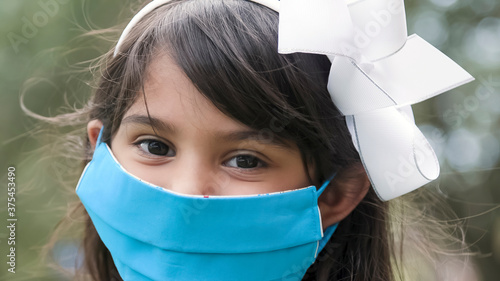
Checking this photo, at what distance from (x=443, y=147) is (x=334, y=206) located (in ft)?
10.6

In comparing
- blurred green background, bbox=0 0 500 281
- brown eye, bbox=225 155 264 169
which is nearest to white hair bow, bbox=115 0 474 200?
brown eye, bbox=225 155 264 169

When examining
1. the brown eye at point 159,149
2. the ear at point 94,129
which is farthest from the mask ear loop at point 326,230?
the ear at point 94,129

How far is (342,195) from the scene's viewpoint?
5.57ft

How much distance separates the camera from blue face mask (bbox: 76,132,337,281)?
143cm

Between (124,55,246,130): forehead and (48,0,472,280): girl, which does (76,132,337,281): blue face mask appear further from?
(124,55,246,130): forehead

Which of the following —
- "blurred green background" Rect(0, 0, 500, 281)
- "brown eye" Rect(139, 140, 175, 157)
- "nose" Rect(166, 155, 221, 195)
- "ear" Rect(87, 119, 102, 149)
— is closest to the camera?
"nose" Rect(166, 155, 221, 195)

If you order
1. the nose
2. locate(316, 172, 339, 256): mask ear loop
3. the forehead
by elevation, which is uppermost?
the forehead

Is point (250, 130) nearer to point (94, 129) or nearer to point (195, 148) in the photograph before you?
point (195, 148)

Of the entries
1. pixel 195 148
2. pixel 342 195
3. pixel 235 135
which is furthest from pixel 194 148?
pixel 342 195

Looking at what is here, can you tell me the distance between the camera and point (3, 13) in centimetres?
358

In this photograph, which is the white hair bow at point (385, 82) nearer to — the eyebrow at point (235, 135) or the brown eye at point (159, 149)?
the eyebrow at point (235, 135)

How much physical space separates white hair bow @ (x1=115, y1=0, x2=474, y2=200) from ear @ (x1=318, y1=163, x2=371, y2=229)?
0.46 feet

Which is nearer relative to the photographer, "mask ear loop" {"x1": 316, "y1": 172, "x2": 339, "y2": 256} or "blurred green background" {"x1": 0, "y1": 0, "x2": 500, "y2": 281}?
"mask ear loop" {"x1": 316, "y1": 172, "x2": 339, "y2": 256}

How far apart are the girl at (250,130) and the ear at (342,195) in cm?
6
